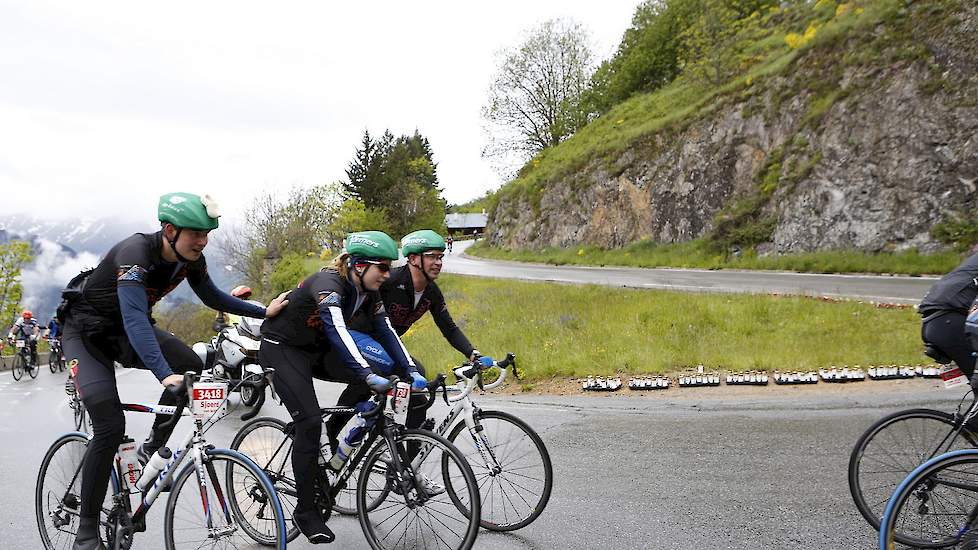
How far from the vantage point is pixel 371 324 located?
477cm

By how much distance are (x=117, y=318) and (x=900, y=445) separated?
491cm

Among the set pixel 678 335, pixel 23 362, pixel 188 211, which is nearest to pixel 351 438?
pixel 188 211

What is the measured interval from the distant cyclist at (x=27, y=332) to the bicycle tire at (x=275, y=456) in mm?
16928

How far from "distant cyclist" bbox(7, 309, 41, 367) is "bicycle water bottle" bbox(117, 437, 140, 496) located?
17352 mm

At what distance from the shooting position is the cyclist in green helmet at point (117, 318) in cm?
358

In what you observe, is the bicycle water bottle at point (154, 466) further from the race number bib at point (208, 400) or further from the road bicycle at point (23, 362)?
the road bicycle at point (23, 362)

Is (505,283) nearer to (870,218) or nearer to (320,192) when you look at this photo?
(870,218)

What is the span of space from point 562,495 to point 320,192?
2011 inches

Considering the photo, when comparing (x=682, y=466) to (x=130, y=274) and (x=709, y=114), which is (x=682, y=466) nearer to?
(x=130, y=274)

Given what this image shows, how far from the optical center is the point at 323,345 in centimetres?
447

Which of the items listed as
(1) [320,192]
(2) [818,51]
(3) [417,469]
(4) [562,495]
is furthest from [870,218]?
(1) [320,192]

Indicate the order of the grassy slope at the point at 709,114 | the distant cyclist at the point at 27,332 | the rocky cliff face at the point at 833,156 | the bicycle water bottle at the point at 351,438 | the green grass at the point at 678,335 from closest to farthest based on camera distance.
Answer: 1. the bicycle water bottle at the point at 351,438
2. the green grass at the point at 678,335
3. the distant cyclist at the point at 27,332
4. the rocky cliff face at the point at 833,156
5. the grassy slope at the point at 709,114

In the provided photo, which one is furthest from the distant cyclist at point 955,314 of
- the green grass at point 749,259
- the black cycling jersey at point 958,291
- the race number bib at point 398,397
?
the green grass at point 749,259

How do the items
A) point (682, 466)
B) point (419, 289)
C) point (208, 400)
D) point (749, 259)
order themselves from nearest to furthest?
point (208, 400)
point (419, 289)
point (682, 466)
point (749, 259)
